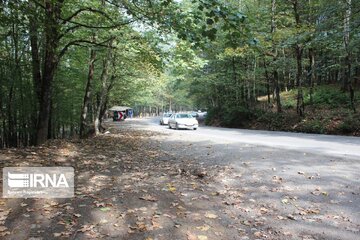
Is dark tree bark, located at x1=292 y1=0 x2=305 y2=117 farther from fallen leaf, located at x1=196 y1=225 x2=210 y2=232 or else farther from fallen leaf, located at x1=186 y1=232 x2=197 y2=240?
fallen leaf, located at x1=186 y1=232 x2=197 y2=240

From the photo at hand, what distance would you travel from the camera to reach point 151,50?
13008 millimetres

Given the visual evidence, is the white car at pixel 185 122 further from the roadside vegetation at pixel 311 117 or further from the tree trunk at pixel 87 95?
the tree trunk at pixel 87 95

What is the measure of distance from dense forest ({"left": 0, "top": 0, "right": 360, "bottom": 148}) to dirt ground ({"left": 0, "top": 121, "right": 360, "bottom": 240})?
2723 mm

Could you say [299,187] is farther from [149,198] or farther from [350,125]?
[350,125]

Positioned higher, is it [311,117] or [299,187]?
[311,117]

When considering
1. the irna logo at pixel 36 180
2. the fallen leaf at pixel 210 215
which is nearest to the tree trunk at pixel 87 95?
the irna logo at pixel 36 180

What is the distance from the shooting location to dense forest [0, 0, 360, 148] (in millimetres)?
7173

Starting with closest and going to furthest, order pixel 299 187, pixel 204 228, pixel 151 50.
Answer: pixel 204 228 → pixel 299 187 → pixel 151 50

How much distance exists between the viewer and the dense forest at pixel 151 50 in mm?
7173

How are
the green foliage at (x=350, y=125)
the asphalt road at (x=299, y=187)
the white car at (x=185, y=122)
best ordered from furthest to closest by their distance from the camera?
the white car at (x=185, y=122) → the green foliage at (x=350, y=125) → the asphalt road at (x=299, y=187)

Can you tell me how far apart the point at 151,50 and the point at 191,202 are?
8.53 m

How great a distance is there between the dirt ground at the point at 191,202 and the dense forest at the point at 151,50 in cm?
272

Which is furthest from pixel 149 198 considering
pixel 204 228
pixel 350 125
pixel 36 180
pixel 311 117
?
pixel 311 117

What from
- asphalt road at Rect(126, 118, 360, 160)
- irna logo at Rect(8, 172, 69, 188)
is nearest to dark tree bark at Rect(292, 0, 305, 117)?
asphalt road at Rect(126, 118, 360, 160)
